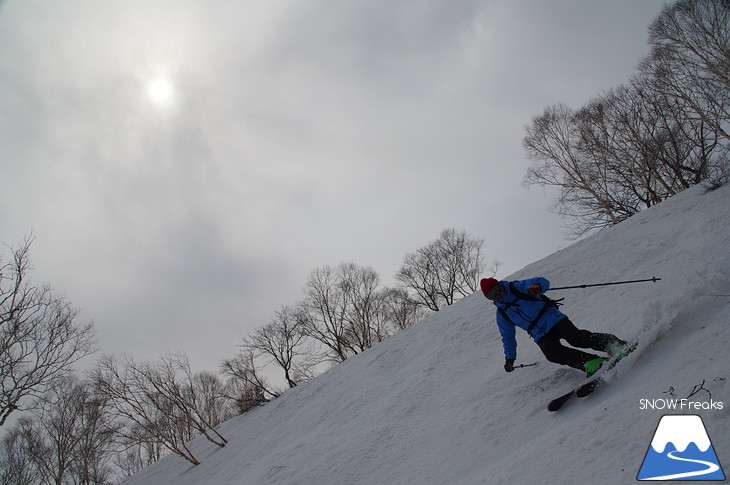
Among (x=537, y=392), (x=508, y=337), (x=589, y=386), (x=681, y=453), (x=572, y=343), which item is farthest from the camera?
(x=508, y=337)

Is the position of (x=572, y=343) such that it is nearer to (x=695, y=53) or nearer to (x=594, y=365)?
(x=594, y=365)

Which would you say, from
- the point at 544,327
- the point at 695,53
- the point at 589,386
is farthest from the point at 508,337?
the point at 695,53

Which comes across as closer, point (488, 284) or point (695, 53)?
point (488, 284)

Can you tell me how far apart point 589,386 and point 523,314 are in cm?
107

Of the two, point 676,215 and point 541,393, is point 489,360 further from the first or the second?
point 676,215

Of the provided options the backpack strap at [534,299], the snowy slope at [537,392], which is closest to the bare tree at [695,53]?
the snowy slope at [537,392]

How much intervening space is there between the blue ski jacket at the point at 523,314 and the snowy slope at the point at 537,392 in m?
0.68

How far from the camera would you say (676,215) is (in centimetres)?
891

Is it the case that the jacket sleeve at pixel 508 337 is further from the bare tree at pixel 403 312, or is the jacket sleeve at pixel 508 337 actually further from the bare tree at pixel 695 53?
the bare tree at pixel 403 312

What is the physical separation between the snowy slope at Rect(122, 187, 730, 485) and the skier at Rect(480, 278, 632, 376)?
31 cm


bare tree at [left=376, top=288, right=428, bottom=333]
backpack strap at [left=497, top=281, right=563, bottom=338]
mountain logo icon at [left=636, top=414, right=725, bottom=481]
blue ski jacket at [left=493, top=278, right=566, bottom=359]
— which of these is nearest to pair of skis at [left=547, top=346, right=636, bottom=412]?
blue ski jacket at [left=493, top=278, right=566, bottom=359]

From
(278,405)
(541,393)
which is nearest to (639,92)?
(541,393)

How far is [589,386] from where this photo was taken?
3705 mm

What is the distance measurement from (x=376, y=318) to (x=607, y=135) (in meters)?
21.1
